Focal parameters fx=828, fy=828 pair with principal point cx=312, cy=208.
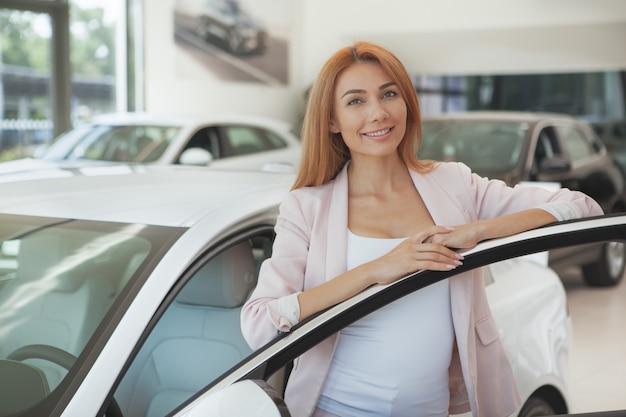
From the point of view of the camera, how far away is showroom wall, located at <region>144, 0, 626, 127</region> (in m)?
10.3

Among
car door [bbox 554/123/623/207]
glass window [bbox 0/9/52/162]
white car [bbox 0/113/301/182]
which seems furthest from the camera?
glass window [bbox 0/9/52/162]

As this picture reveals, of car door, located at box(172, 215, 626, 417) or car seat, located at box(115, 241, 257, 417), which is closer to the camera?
car door, located at box(172, 215, 626, 417)

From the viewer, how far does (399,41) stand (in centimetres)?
1129

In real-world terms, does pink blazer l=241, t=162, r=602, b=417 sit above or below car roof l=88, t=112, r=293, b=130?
below

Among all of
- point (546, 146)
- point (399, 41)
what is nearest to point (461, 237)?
point (546, 146)

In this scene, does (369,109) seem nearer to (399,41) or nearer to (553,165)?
(553,165)

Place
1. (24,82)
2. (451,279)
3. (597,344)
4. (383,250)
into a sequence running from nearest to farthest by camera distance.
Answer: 1. (451,279)
2. (383,250)
3. (597,344)
4. (24,82)

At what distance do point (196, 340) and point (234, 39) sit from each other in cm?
929

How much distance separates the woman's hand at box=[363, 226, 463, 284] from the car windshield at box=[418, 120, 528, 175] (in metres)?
4.34

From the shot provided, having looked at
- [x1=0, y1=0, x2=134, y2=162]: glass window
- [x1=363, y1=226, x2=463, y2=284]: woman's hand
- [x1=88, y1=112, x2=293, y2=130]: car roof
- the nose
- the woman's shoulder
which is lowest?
[x1=363, y1=226, x2=463, y2=284]: woman's hand

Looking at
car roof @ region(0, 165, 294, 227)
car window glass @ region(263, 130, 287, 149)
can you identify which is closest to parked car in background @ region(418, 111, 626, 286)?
car window glass @ region(263, 130, 287, 149)

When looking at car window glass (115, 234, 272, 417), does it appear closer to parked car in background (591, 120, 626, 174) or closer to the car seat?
the car seat

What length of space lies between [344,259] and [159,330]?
696 millimetres

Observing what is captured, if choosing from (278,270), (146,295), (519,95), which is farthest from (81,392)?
(519,95)
